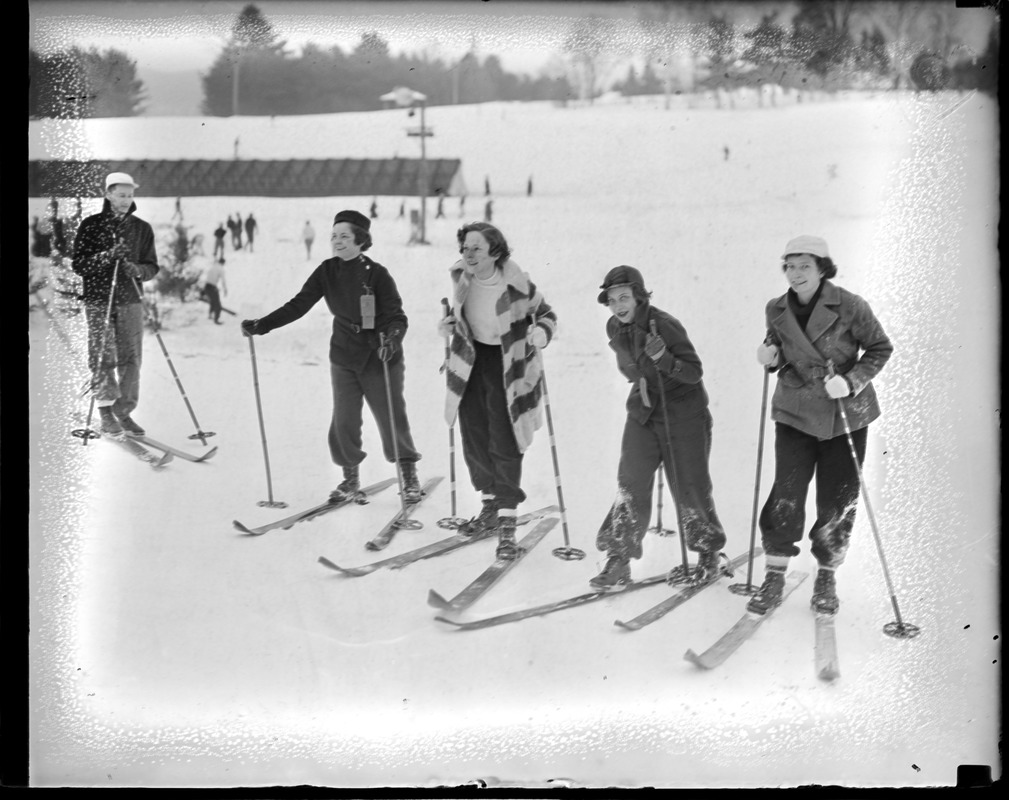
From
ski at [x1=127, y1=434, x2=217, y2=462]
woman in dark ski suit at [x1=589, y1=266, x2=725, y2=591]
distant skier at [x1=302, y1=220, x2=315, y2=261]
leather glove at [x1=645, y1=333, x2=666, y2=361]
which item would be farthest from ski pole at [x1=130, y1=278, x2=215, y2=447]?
leather glove at [x1=645, y1=333, x2=666, y2=361]

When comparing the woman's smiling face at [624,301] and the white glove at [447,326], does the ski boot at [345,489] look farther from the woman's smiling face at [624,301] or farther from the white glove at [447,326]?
the woman's smiling face at [624,301]

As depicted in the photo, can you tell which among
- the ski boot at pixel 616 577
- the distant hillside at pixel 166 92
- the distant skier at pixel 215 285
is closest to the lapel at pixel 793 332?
the ski boot at pixel 616 577

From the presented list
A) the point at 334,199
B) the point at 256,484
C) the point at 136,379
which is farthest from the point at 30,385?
the point at 334,199

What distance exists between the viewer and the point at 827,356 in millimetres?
3639

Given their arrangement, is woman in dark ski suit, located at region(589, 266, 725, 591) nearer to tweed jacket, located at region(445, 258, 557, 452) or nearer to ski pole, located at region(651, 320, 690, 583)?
ski pole, located at region(651, 320, 690, 583)

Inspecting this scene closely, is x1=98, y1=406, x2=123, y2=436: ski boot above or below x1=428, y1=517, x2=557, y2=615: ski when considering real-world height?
above

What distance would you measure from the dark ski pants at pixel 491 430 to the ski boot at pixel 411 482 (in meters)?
0.22

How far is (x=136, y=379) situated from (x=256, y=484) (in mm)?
619

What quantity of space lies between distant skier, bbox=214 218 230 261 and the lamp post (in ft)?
2.55

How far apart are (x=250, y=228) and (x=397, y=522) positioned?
1272 millimetres

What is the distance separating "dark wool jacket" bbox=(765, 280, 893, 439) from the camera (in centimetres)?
364

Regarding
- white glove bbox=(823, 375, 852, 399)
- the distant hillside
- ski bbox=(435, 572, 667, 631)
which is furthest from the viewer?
the distant hillside

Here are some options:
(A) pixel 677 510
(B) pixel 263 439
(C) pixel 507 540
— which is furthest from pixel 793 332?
(B) pixel 263 439

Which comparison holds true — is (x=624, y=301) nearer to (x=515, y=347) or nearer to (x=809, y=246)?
(x=515, y=347)
